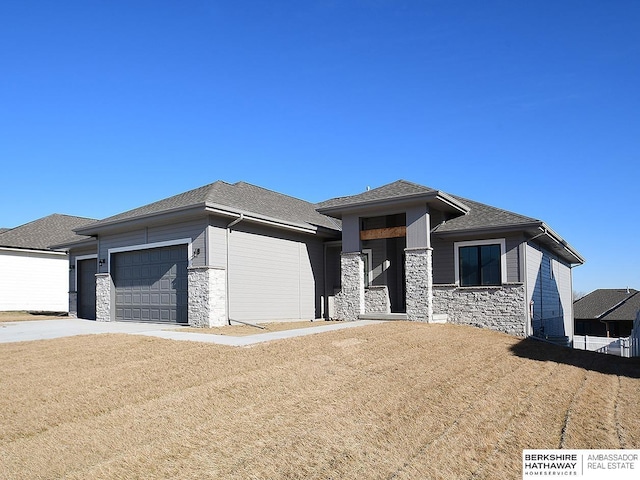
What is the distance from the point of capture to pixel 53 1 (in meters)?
13.0

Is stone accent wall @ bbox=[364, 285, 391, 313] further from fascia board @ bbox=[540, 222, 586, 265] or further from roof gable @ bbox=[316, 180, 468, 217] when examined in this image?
fascia board @ bbox=[540, 222, 586, 265]

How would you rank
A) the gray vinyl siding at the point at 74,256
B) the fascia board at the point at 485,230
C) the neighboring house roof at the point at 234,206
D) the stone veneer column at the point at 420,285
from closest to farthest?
1. the neighboring house roof at the point at 234,206
2. the fascia board at the point at 485,230
3. the stone veneer column at the point at 420,285
4. the gray vinyl siding at the point at 74,256

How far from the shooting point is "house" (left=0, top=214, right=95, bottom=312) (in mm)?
28797

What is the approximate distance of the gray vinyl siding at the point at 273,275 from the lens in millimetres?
17328

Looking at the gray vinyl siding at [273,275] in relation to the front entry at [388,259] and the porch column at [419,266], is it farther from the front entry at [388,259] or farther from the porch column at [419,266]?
the porch column at [419,266]

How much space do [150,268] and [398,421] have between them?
1398cm

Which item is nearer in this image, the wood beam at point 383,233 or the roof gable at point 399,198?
the roof gable at point 399,198

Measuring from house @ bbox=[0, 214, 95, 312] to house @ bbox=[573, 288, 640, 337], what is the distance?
36.0 meters

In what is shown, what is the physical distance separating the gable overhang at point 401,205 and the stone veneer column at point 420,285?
1.70 metres

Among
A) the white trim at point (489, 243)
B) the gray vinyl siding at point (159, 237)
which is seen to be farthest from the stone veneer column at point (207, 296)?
the white trim at point (489, 243)

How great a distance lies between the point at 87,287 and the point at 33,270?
28.1 ft

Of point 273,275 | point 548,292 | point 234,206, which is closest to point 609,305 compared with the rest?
point 548,292

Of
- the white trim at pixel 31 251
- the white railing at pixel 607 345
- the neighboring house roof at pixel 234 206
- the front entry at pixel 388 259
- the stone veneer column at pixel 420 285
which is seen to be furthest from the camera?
the white trim at pixel 31 251

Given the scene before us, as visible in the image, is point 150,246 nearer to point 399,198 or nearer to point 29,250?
point 399,198
